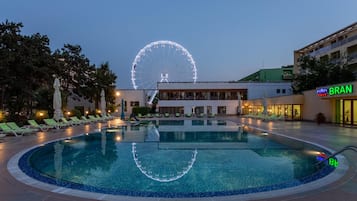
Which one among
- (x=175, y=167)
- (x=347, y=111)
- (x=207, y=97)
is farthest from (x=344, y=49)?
(x=175, y=167)

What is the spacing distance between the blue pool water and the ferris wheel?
69.4ft

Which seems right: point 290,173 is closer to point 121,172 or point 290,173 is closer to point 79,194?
point 121,172

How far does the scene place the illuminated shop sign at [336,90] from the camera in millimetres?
15631

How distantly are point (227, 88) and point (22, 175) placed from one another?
35.4 meters

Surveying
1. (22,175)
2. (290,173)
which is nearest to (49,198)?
(22,175)

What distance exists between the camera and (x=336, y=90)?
55.3 feet

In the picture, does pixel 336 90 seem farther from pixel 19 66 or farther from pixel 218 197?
pixel 19 66

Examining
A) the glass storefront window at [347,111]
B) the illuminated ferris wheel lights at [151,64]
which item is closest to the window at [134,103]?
the illuminated ferris wheel lights at [151,64]

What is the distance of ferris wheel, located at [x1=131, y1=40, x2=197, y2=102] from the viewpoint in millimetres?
Answer: 30812

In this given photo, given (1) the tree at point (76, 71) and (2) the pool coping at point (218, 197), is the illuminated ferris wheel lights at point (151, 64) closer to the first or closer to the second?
(1) the tree at point (76, 71)

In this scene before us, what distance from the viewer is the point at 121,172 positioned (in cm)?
632

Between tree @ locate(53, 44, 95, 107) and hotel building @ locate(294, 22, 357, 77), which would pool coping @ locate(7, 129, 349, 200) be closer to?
tree @ locate(53, 44, 95, 107)

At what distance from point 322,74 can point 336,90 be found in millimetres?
12228

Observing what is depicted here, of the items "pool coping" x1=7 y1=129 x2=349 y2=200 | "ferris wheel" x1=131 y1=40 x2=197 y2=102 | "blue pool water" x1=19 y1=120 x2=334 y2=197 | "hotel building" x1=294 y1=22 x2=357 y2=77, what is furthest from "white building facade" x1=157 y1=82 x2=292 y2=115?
"pool coping" x1=7 y1=129 x2=349 y2=200
